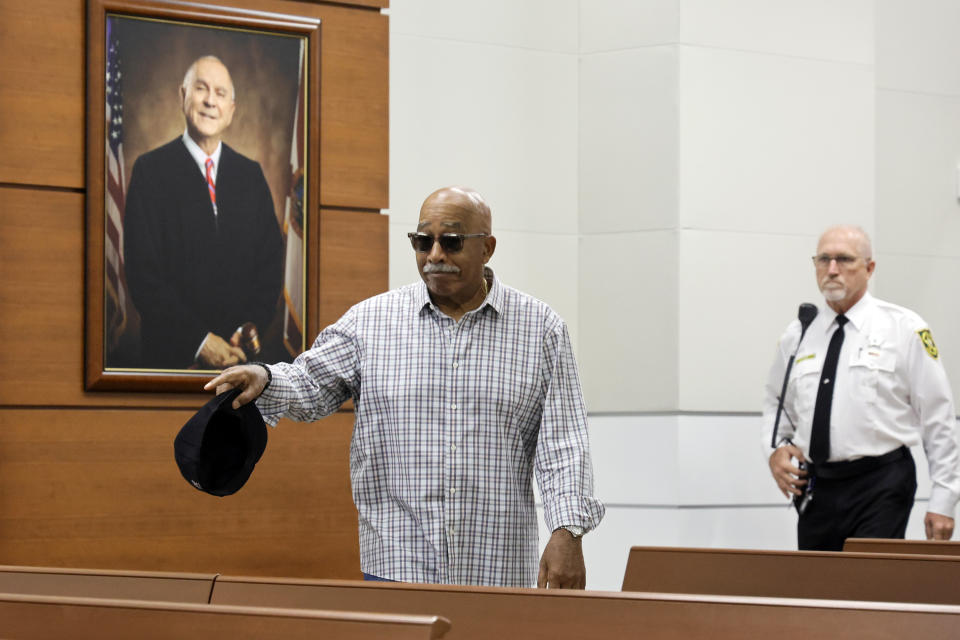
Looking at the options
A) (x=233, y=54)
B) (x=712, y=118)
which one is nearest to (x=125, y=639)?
(x=233, y=54)

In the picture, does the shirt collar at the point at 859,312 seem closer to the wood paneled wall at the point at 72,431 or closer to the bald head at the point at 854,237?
the bald head at the point at 854,237

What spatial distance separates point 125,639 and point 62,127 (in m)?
2.92

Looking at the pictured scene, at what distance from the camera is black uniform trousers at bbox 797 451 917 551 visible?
4.36 meters

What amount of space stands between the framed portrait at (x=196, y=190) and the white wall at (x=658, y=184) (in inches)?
18.6

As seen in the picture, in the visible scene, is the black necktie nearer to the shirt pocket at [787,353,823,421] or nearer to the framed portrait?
the shirt pocket at [787,353,823,421]

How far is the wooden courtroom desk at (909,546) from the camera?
9.91 feet

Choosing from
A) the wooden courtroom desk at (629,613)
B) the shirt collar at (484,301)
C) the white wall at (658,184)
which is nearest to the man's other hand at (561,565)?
the shirt collar at (484,301)

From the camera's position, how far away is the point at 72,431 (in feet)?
14.1

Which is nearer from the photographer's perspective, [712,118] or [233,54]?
[233,54]

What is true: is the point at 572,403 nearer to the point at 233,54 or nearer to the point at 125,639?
the point at 125,639

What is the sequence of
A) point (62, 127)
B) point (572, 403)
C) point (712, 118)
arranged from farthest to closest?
point (712, 118) → point (62, 127) → point (572, 403)

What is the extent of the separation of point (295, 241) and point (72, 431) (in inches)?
41.1

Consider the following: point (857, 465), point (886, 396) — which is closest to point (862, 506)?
point (857, 465)

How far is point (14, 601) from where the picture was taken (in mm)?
1834
